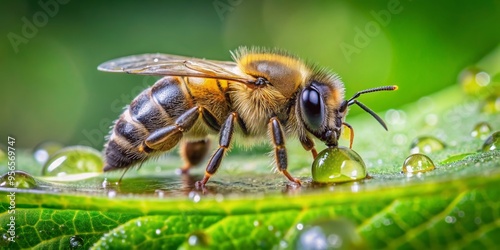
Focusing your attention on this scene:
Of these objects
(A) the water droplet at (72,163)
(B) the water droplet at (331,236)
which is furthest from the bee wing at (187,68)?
(B) the water droplet at (331,236)

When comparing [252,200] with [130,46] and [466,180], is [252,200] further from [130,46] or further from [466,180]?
[130,46]

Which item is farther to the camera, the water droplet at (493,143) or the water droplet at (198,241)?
the water droplet at (493,143)

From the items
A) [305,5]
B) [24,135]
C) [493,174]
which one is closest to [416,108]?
[305,5]

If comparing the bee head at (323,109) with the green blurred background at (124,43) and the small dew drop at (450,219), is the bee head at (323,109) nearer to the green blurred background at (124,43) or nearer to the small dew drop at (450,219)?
the small dew drop at (450,219)

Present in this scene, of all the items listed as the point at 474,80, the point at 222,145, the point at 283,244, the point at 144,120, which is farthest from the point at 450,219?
the point at 474,80

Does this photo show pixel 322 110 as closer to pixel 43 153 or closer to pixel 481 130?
pixel 481 130

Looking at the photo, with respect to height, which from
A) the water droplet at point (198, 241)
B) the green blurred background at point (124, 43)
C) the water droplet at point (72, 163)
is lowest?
the water droplet at point (198, 241)
